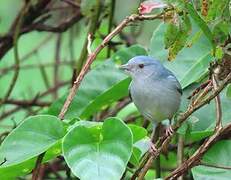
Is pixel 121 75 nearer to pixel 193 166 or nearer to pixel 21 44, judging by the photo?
pixel 193 166

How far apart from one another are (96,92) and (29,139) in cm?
77

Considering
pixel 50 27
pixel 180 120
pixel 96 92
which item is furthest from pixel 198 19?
pixel 50 27

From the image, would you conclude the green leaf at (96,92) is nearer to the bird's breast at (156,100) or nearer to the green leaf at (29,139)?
the bird's breast at (156,100)

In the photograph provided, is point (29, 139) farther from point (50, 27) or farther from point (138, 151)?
point (50, 27)

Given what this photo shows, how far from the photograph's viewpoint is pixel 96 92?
2.87 metres

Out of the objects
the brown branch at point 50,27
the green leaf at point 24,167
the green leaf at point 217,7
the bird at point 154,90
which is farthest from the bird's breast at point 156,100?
the brown branch at point 50,27

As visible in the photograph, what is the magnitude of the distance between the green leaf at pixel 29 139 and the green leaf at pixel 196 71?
633 millimetres

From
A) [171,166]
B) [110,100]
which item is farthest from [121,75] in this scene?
[171,166]

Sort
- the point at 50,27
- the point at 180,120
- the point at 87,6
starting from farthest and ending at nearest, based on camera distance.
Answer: the point at 50,27 → the point at 87,6 → the point at 180,120

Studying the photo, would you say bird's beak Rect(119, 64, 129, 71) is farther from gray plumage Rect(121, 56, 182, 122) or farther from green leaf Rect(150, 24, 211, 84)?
green leaf Rect(150, 24, 211, 84)

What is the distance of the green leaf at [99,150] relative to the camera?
1.95m

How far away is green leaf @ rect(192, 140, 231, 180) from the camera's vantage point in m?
2.33

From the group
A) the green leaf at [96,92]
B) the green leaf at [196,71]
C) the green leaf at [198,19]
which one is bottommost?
the green leaf at [96,92]

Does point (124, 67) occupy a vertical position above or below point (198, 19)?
below
